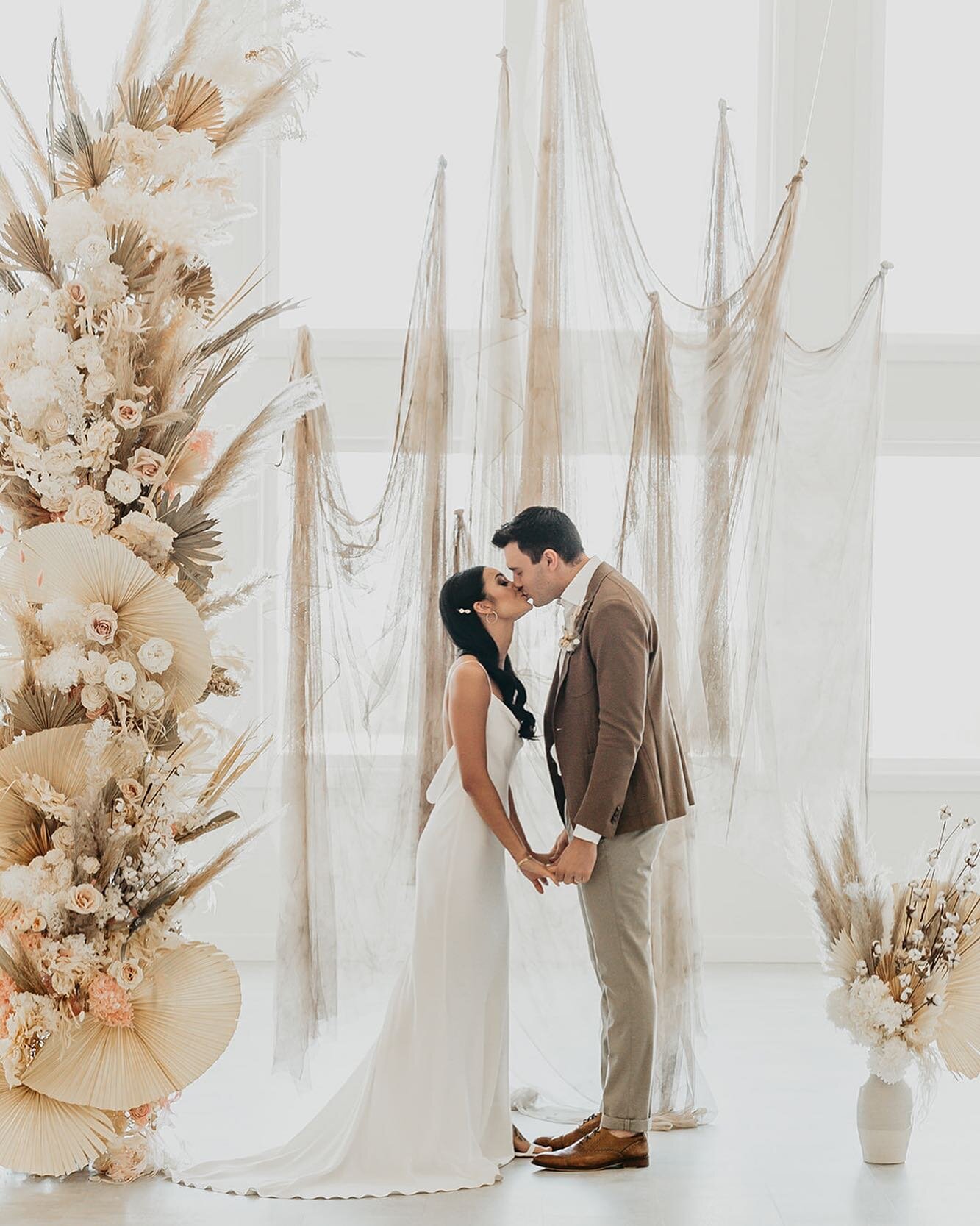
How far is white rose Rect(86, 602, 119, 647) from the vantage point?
2473mm

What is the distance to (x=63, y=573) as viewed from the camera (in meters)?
2.48

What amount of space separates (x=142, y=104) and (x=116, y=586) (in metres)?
0.98

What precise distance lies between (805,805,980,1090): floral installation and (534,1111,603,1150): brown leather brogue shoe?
62 centimetres

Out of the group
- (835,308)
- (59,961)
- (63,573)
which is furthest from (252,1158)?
(835,308)

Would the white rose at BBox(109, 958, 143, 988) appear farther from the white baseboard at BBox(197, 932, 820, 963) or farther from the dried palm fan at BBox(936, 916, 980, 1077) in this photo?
the white baseboard at BBox(197, 932, 820, 963)

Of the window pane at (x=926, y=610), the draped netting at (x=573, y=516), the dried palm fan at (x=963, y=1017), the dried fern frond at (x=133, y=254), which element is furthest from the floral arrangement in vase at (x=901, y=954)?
the window pane at (x=926, y=610)

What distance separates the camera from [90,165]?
2.53 m

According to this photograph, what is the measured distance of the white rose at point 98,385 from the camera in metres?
2.50

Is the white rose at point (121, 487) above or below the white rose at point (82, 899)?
above

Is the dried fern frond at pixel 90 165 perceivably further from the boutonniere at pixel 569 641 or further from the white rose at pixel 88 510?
the boutonniere at pixel 569 641

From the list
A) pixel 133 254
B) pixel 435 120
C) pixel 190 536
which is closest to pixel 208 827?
pixel 190 536

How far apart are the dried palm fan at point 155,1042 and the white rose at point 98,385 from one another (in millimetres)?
1155

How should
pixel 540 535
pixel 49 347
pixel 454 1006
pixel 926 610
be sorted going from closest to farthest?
pixel 49 347 → pixel 454 1006 → pixel 540 535 → pixel 926 610

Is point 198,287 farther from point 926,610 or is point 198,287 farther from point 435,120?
point 926,610
